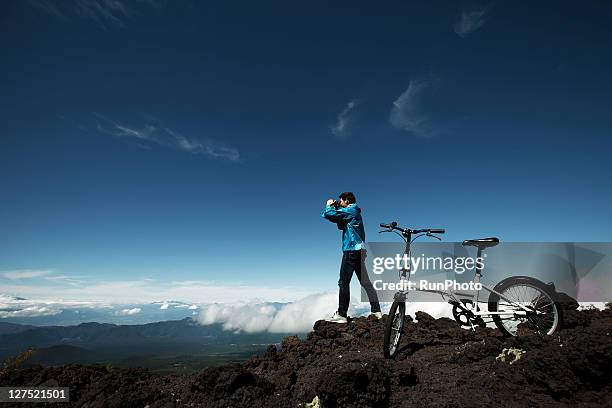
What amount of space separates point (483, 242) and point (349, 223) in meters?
3.42

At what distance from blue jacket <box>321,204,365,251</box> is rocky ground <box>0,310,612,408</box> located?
2.53m

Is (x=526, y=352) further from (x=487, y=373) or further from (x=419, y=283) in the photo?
(x=419, y=283)

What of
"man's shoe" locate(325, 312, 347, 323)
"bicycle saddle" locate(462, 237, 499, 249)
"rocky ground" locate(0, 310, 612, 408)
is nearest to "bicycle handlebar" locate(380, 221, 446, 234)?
"bicycle saddle" locate(462, 237, 499, 249)

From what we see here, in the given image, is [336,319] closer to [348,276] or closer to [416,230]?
[348,276]

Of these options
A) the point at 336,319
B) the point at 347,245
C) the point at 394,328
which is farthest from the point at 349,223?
the point at 394,328

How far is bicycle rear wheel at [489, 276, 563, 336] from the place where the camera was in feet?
23.4

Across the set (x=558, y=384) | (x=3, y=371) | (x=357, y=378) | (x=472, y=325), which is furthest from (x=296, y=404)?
(x=3, y=371)

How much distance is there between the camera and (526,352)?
17.0 ft

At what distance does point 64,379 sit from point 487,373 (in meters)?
8.04

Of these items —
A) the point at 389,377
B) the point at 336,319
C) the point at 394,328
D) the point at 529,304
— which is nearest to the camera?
the point at 389,377

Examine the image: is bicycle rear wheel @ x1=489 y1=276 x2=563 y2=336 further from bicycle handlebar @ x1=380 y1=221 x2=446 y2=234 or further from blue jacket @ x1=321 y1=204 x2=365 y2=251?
blue jacket @ x1=321 y1=204 x2=365 y2=251

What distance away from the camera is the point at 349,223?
9.39 m

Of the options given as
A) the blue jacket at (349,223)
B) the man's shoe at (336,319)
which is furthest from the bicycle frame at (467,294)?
the man's shoe at (336,319)

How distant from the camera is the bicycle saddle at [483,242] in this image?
24.3ft
